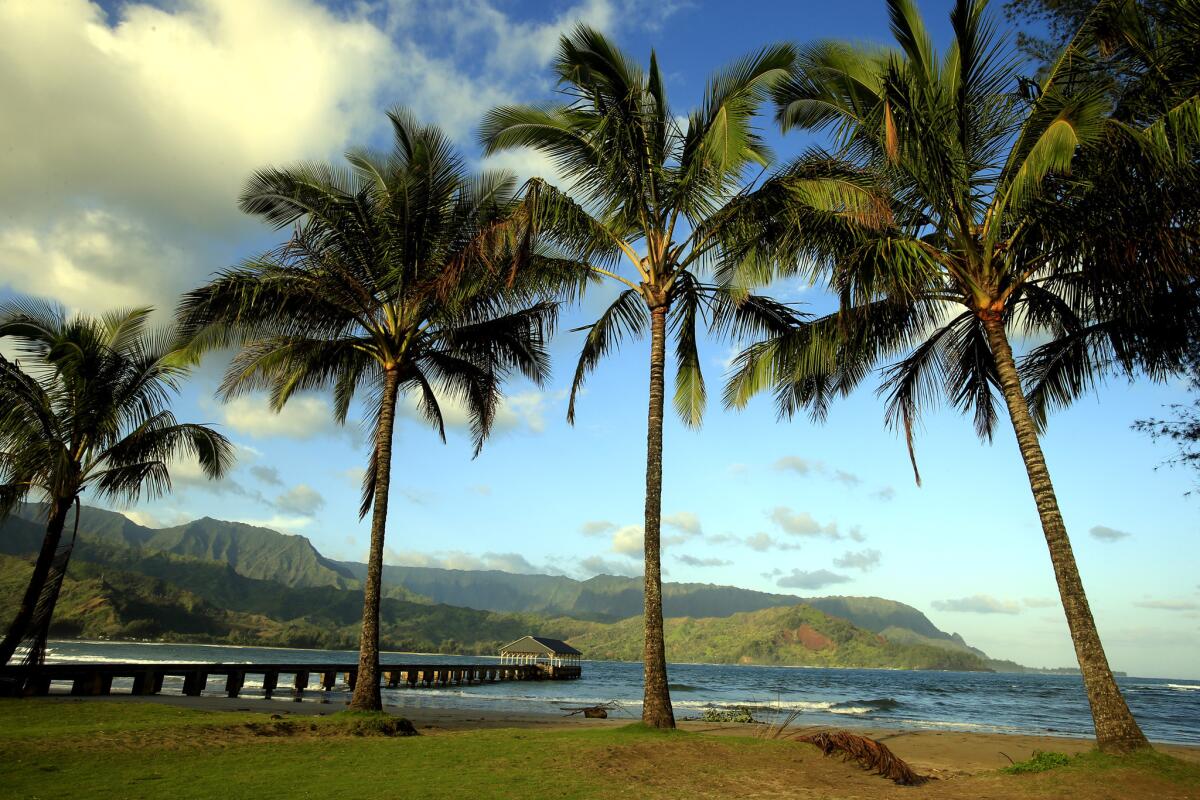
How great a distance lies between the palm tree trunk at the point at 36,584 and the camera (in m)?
15.1

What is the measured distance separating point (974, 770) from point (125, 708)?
15.0 meters

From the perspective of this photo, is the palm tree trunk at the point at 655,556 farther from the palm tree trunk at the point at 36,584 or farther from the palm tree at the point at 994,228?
the palm tree trunk at the point at 36,584

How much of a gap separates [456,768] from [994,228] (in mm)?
10278

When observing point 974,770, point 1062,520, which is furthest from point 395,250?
point 974,770

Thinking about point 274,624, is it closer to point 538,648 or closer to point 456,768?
point 538,648

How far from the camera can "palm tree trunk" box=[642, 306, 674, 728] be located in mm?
11320

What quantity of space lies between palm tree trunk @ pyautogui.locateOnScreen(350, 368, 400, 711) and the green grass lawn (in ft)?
8.65

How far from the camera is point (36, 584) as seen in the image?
15.5m

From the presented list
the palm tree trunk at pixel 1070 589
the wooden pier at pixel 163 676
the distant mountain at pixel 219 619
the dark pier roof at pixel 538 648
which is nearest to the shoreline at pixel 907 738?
the wooden pier at pixel 163 676

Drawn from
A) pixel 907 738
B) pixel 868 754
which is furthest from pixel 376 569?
pixel 907 738

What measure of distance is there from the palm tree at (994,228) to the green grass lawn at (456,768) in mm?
1855

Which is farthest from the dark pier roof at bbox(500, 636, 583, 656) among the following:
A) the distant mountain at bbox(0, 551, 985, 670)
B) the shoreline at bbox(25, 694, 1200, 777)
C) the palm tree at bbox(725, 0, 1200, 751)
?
the distant mountain at bbox(0, 551, 985, 670)

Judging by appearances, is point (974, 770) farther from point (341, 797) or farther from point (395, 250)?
point (395, 250)

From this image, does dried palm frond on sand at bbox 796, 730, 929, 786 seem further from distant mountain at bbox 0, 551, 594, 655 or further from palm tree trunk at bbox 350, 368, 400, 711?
distant mountain at bbox 0, 551, 594, 655
